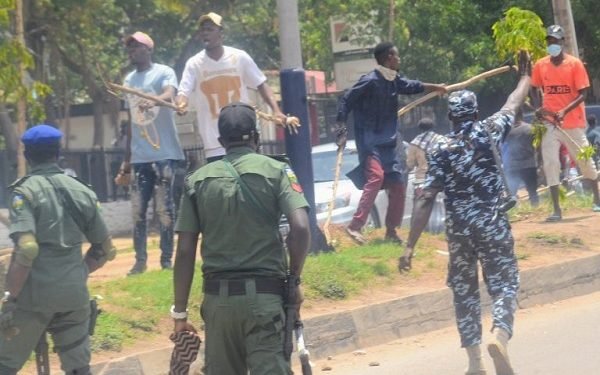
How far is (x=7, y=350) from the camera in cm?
598

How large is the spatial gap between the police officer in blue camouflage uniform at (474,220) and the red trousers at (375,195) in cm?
324

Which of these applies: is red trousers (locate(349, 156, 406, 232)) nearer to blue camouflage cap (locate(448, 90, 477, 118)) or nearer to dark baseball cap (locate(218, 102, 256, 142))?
blue camouflage cap (locate(448, 90, 477, 118))

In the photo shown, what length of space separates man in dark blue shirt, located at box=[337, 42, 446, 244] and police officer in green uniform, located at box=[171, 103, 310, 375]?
5.13 m

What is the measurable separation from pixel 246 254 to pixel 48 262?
1.45 metres

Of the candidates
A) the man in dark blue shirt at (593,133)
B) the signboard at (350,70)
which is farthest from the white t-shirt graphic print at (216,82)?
the man in dark blue shirt at (593,133)

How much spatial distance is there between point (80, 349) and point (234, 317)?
Result: 1.50 meters

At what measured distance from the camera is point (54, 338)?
6.13m

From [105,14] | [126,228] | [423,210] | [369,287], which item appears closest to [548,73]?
[369,287]

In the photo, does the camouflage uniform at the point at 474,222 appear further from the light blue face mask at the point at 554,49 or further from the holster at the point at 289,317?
the light blue face mask at the point at 554,49

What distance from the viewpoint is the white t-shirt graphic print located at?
364 inches

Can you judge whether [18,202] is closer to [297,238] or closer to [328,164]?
[297,238]

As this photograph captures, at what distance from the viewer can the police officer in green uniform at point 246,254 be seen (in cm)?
495

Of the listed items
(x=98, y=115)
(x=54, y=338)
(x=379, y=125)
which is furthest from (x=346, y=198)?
(x=98, y=115)

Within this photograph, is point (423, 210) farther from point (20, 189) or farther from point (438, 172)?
point (20, 189)
